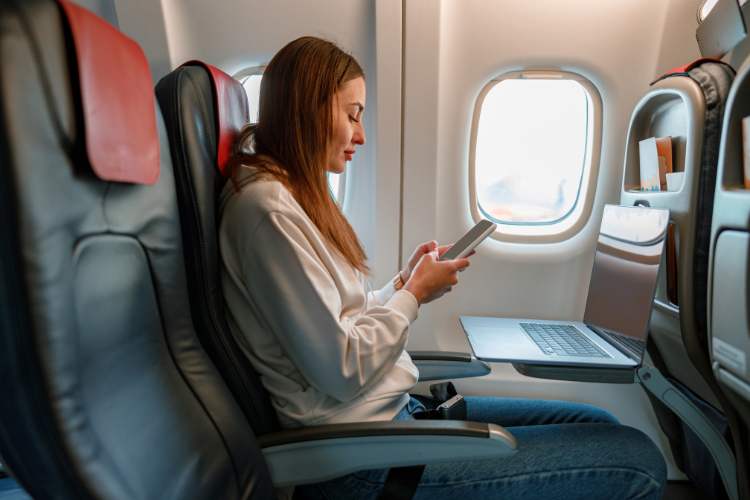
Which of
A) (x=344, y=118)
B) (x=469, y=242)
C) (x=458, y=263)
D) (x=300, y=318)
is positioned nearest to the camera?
(x=300, y=318)

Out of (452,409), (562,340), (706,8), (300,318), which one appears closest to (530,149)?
(706,8)

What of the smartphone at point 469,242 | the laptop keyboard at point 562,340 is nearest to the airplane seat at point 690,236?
the laptop keyboard at point 562,340

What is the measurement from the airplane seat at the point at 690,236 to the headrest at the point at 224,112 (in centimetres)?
117

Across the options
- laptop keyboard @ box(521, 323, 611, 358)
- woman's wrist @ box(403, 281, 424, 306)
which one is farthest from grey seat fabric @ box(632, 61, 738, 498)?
woman's wrist @ box(403, 281, 424, 306)

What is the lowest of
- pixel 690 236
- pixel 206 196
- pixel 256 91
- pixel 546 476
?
pixel 546 476

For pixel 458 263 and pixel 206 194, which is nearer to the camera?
pixel 206 194

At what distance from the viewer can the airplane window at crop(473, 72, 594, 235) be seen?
1.87 m

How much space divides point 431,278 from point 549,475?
0.53m

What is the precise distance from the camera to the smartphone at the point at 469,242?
1310 mm

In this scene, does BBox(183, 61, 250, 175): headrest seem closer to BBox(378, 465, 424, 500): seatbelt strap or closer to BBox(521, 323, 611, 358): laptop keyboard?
BBox(378, 465, 424, 500): seatbelt strap

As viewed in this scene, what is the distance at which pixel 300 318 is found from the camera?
0.85 meters

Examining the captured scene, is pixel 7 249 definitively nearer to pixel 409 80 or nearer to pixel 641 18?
pixel 409 80

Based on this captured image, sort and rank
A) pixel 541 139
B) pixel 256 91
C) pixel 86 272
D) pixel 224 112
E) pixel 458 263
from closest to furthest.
→ pixel 86 272 → pixel 224 112 → pixel 458 263 → pixel 541 139 → pixel 256 91

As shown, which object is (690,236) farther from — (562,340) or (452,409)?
(452,409)
